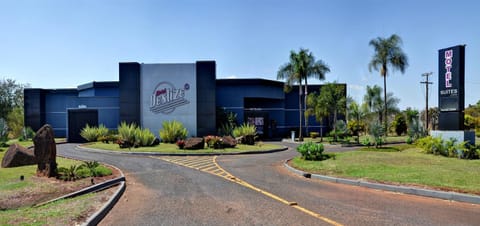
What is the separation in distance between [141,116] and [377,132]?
23.1 m

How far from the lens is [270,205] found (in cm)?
768

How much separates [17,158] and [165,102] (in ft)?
64.9

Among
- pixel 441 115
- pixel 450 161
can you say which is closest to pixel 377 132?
pixel 441 115

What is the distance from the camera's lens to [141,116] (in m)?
34.3

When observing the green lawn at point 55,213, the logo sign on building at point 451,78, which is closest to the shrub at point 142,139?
the green lawn at point 55,213

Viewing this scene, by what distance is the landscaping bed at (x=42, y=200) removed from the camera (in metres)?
6.28

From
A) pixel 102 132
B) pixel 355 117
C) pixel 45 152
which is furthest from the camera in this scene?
pixel 355 117

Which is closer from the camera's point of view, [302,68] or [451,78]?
[451,78]

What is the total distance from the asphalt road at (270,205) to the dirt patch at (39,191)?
151cm

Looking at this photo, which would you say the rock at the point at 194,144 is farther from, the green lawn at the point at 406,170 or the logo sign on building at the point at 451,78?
the logo sign on building at the point at 451,78

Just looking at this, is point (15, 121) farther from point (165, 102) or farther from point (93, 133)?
point (165, 102)

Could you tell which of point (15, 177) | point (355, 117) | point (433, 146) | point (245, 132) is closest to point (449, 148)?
point (433, 146)

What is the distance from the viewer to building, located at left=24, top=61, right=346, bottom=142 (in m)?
34.0

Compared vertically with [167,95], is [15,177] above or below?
below
